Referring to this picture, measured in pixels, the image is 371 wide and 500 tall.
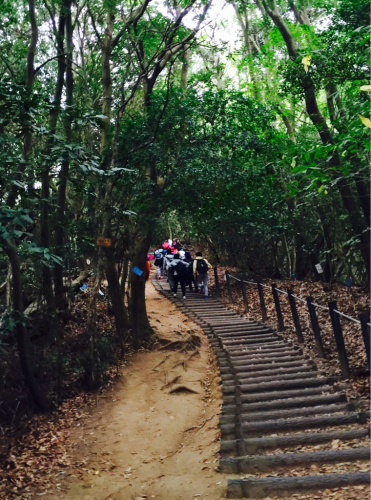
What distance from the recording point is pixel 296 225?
1708 centimetres

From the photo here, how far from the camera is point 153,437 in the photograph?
6863 millimetres

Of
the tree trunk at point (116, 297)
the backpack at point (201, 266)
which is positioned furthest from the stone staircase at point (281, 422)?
the backpack at point (201, 266)

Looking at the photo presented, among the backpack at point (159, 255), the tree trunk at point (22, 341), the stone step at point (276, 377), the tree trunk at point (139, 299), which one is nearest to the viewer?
the tree trunk at point (22, 341)

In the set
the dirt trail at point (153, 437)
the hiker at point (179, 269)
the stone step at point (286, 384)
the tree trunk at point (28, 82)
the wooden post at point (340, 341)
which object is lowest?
the dirt trail at point (153, 437)

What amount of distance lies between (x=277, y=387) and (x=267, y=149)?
21.1 feet

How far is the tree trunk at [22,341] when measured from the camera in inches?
261

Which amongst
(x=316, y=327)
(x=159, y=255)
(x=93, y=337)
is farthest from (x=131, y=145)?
(x=159, y=255)

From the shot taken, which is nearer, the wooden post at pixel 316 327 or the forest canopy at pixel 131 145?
the forest canopy at pixel 131 145

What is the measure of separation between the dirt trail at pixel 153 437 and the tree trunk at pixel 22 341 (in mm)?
908

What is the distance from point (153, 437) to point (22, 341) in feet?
8.32

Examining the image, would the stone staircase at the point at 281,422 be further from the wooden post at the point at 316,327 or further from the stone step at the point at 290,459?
the wooden post at the point at 316,327

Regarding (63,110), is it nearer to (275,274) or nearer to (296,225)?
(296,225)

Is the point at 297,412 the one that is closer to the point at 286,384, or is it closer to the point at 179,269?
the point at 286,384

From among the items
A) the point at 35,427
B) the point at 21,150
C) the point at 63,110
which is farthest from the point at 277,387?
the point at 21,150
